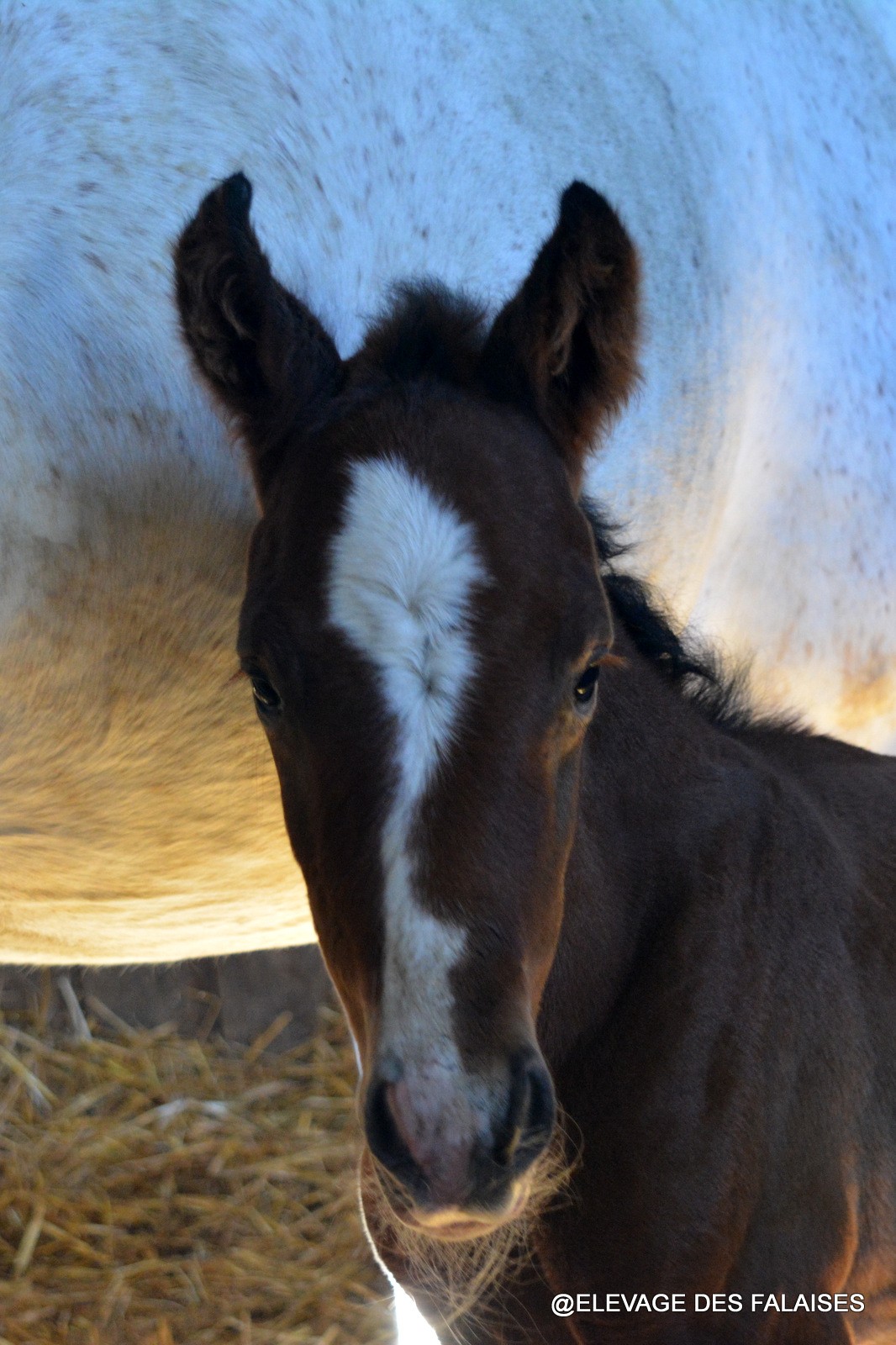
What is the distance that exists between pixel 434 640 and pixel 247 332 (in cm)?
49

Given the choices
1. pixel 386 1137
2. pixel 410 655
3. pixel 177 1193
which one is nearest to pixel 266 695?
pixel 410 655

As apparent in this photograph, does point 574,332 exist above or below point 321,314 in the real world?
above

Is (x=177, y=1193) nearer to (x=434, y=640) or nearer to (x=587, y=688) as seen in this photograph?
(x=587, y=688)

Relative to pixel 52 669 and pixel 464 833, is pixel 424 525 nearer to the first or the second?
pixel 464 833

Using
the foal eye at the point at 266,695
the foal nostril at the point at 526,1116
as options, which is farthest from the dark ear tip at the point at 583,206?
the foal nostril at the point at 526,1116

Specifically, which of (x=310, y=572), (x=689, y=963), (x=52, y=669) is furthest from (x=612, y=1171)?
(x=52, y=669)

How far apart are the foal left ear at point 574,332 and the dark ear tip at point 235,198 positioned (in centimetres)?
31

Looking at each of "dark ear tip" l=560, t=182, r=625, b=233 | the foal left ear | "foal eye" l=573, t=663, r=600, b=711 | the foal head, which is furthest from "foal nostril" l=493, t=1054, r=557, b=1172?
"dark ear tip" l=560, t=182, r=625, b=233

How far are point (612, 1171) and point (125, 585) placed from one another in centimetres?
92

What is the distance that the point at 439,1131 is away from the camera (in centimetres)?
124

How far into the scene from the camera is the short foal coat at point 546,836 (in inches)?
52.7

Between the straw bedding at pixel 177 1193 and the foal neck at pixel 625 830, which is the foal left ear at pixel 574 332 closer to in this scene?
the foal neck at pixel 625 830

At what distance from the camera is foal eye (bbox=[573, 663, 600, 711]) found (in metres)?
1.52

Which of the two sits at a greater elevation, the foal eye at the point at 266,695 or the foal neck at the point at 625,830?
the foal eye at the point at 266,695
